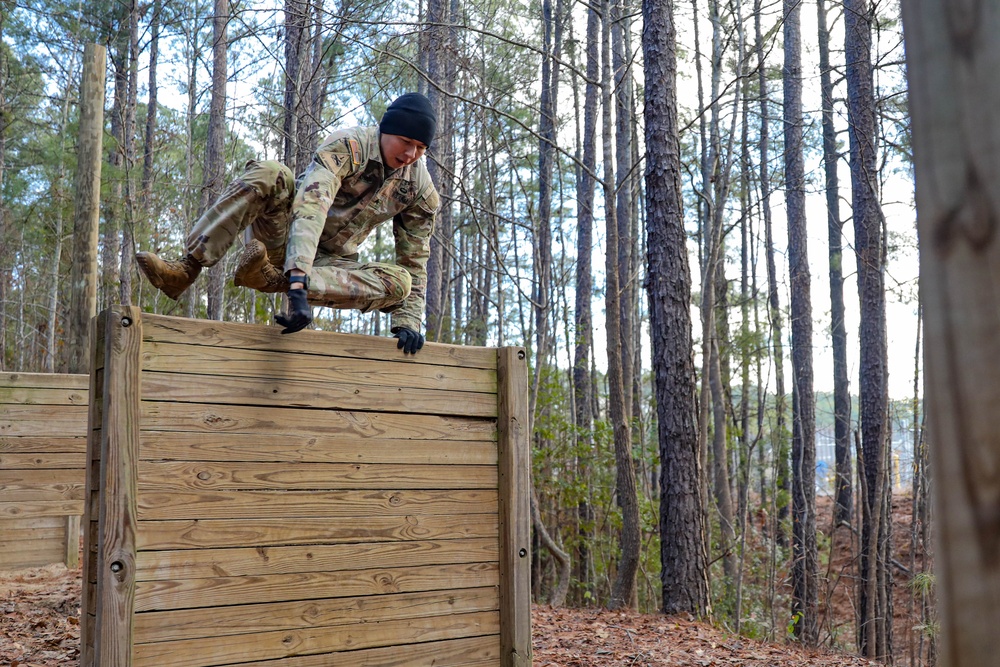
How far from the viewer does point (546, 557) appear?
12.2 metres

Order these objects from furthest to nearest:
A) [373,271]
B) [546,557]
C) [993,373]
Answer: [546,557] → [373,271] → [993,373]

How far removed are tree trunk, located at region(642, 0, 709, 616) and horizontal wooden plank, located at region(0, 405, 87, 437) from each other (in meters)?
5.68

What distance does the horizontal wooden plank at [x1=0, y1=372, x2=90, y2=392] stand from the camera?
25.8 ft

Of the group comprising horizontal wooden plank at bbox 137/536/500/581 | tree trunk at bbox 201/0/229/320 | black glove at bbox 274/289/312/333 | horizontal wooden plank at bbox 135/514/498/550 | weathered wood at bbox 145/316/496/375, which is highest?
tree trunk at bbox 201/0/229/320

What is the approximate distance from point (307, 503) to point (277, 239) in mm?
1430

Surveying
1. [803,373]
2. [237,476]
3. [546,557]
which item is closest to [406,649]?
[237,476]

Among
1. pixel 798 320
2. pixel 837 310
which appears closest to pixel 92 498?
pixel 798 320

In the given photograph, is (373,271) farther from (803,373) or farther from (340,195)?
(803,373)

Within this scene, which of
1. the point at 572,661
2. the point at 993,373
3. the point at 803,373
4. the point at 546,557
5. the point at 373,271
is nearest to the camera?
the point at 993,373

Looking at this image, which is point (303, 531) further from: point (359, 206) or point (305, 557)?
point (359, 206)

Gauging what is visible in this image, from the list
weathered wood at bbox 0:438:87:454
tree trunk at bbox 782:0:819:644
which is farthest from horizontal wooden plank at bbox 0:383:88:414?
tree trunk at bbox 782:0:819:644

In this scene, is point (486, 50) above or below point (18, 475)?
above

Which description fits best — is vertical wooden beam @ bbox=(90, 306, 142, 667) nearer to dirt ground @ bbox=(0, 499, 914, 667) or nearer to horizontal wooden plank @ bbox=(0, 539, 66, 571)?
dirt ground @ bbox=(0, 499, 914, 667)

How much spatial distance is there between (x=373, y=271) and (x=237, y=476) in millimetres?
1321
